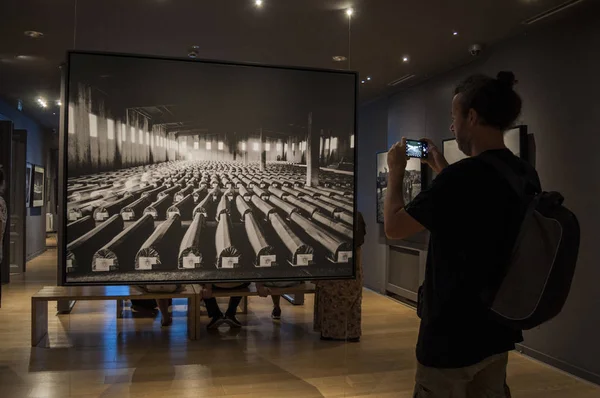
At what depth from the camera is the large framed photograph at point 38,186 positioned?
8.88m

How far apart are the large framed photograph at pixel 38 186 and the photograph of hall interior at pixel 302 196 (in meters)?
1.68

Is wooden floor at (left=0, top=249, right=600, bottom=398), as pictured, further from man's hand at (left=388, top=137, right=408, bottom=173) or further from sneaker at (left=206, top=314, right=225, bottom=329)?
man's hand at (left=388, top=137, right=408, bottom=173)

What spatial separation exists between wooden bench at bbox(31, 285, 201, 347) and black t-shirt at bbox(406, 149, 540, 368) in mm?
3497

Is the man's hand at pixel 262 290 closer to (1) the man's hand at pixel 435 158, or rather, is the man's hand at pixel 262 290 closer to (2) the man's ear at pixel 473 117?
(1) the man's hand at pixel 435 158

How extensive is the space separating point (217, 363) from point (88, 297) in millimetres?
1293

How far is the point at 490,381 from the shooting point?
1349mm

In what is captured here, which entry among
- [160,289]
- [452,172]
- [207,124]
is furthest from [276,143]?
[160,289]

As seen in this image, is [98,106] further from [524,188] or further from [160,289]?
[160,289]

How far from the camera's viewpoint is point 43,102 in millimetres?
7246

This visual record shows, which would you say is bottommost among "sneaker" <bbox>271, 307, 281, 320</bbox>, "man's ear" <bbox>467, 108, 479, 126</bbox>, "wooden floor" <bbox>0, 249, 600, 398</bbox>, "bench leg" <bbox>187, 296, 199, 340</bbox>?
"wooden floor" <bbox>0, 249, 600, 398</bbox>

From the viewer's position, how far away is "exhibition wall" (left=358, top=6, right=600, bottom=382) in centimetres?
363

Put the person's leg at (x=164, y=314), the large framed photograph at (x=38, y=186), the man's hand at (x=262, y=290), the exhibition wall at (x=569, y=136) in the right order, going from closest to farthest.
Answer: the exhibition wall at (x=569, y=136)
the man's hand at (x=262, y=290)
the person's leg at (x=164, y=314)
the large framed photograph at (x=38, y=186)

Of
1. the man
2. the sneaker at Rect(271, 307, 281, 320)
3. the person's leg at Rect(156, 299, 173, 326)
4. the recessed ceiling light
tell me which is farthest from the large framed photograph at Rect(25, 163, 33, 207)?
the man

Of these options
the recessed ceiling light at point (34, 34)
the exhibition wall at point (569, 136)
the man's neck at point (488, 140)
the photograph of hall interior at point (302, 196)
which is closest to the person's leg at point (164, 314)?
the photograph of hall interior at point (302, 196)
